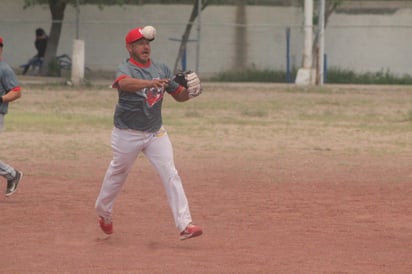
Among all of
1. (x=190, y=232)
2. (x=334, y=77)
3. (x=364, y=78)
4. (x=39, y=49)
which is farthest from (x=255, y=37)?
(x=190, y=232)

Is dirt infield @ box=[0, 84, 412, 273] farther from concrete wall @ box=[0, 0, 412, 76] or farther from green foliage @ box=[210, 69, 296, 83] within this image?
concrete wall @ box=[0, 0, 412, 76]

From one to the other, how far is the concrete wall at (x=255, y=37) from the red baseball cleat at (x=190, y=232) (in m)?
28.4

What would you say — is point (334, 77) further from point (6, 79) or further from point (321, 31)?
point (6, 79)

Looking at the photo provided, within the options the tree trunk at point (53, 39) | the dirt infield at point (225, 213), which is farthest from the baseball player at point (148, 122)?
the tree trunk at point (53, 39)

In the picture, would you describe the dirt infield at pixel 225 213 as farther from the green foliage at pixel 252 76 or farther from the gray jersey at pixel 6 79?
the green foliage at pixel 252 76

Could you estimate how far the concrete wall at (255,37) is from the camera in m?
37.7

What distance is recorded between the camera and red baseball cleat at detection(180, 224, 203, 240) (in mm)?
9461

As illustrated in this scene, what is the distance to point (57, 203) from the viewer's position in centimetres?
1234

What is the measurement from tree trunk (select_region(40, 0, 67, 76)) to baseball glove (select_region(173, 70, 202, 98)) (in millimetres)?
25054

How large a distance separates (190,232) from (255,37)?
29121 millimetres

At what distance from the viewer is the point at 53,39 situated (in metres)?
36.0

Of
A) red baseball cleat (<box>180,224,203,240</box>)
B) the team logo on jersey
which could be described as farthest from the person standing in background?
red baseball cleat (<box>180,224,203,240</box>)

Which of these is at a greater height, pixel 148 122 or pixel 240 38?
pixel 148 122

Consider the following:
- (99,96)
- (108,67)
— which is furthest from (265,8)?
(99,96)
